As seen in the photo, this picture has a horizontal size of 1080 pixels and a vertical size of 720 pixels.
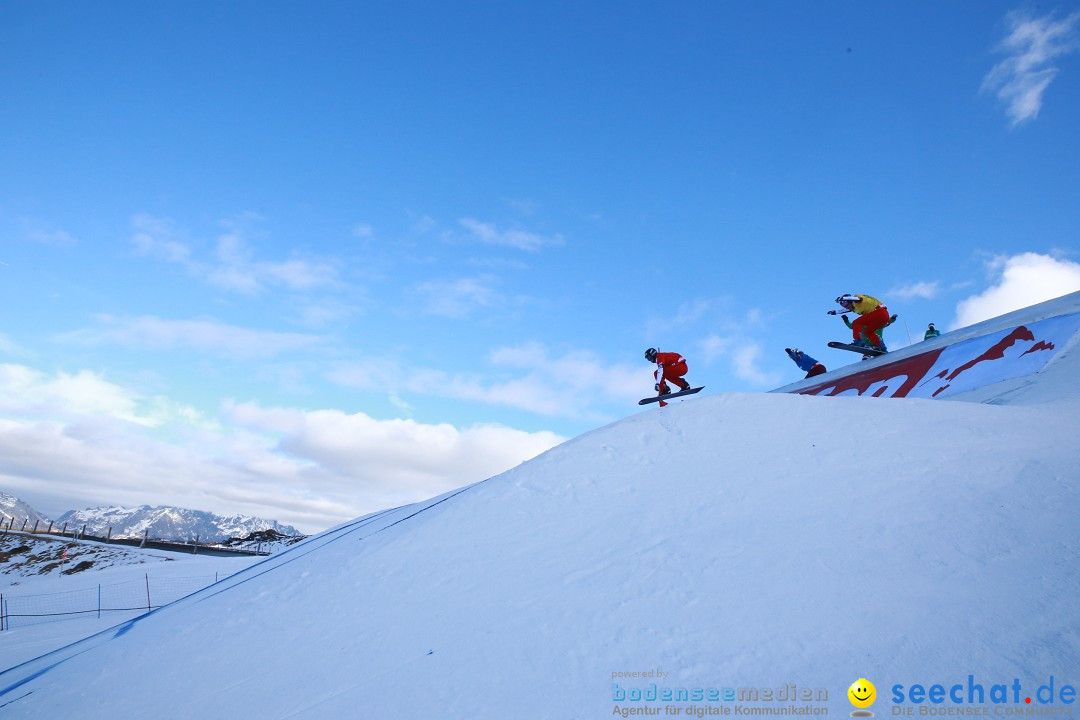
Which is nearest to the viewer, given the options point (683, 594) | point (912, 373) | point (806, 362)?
point (683, 594)

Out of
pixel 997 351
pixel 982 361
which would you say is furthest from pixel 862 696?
pixel 997 351

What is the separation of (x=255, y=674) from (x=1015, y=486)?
4.84 m

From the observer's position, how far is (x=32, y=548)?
98.6 ft

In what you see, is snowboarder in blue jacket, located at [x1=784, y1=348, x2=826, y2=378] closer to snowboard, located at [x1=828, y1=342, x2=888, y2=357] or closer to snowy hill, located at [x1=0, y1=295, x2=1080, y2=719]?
snowboard, located at [x1=828, y1=342, x2=888, y2=357]

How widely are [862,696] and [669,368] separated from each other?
32.4 ft

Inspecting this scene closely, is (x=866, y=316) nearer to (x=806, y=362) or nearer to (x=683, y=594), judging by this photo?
(x=806, y=362)

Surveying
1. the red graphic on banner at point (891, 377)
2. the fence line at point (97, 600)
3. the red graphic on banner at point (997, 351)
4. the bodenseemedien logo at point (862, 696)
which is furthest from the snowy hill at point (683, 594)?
the fence line at point (97, 600)

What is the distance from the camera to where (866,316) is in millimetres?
12586

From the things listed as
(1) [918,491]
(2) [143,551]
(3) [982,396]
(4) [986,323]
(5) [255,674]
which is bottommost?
(2) [143,551]

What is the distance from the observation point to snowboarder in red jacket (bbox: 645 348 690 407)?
12039 mm

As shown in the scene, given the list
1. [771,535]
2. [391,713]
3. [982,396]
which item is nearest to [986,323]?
[982,396]

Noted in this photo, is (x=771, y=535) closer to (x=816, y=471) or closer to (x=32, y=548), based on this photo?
(x=816, y=471)

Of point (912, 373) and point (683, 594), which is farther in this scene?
point (912, 373)

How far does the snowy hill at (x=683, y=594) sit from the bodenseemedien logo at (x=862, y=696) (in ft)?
0.10
